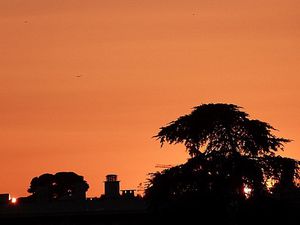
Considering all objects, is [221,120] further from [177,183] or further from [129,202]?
[129,202]

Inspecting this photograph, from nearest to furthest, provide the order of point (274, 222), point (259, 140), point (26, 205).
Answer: point (274, 222), point (259, 140), point (26, 205)

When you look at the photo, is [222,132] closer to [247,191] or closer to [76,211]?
[247,191]

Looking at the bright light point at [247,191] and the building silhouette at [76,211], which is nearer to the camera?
the bright light point at [247,191]

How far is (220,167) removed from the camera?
111062 mm

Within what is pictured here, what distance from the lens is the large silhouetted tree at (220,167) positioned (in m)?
108

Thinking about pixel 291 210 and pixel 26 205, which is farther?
pixel 26 205

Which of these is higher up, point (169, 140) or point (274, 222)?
point (169, 140)

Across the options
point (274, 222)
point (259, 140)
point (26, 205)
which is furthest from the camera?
point (26, 205)

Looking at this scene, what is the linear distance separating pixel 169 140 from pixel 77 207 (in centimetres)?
4565

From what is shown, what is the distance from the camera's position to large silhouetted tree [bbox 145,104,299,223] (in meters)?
108

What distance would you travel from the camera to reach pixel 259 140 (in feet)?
378

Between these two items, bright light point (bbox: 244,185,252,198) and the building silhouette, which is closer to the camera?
bright light point (bbox: 244,185,252,198)

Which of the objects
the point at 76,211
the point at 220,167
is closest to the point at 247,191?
the point at 220,167

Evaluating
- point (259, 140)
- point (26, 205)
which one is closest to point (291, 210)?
point (259, 140)
